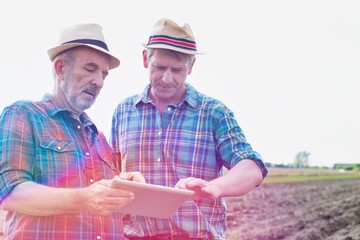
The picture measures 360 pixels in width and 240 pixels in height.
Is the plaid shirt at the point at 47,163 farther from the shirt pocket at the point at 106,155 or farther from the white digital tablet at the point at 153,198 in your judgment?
the white digital tablet at the point at 153,198

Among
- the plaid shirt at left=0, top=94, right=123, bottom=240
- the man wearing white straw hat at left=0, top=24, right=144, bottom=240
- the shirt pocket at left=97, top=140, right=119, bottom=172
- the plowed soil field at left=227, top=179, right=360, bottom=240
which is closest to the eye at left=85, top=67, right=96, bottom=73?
the man wearing white straw hat at left=0, top=24, right=144, bottom=240

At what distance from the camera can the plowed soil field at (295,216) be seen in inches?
402

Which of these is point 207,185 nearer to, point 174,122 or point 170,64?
point 174,122

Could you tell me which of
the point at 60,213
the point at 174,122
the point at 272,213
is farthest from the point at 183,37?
the point at 272,213

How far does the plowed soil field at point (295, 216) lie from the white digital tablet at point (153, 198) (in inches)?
286

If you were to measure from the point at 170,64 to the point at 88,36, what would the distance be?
49 centimetres

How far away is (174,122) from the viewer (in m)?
3.09

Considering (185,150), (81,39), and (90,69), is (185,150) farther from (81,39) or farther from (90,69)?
(81,39)

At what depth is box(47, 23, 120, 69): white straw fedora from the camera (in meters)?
2.75

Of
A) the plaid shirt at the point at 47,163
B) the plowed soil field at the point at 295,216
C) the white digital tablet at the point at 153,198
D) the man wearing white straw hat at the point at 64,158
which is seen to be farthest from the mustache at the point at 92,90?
the plowed soil field at the point at 295,216

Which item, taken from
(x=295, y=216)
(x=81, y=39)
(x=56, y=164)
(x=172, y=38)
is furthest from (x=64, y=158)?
(x=295, y=216)

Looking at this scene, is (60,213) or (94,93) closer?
(60,213)

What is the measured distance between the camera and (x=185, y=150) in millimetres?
3020

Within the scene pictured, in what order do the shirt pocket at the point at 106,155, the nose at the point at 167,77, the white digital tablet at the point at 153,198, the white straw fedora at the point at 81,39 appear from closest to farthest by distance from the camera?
1. the white digital tablet at the point at 153,198
2. the white straw fedora at the point at 81,39
3. the shirt pocket at the point at 106,155
4. the nose at the point at 167,77
